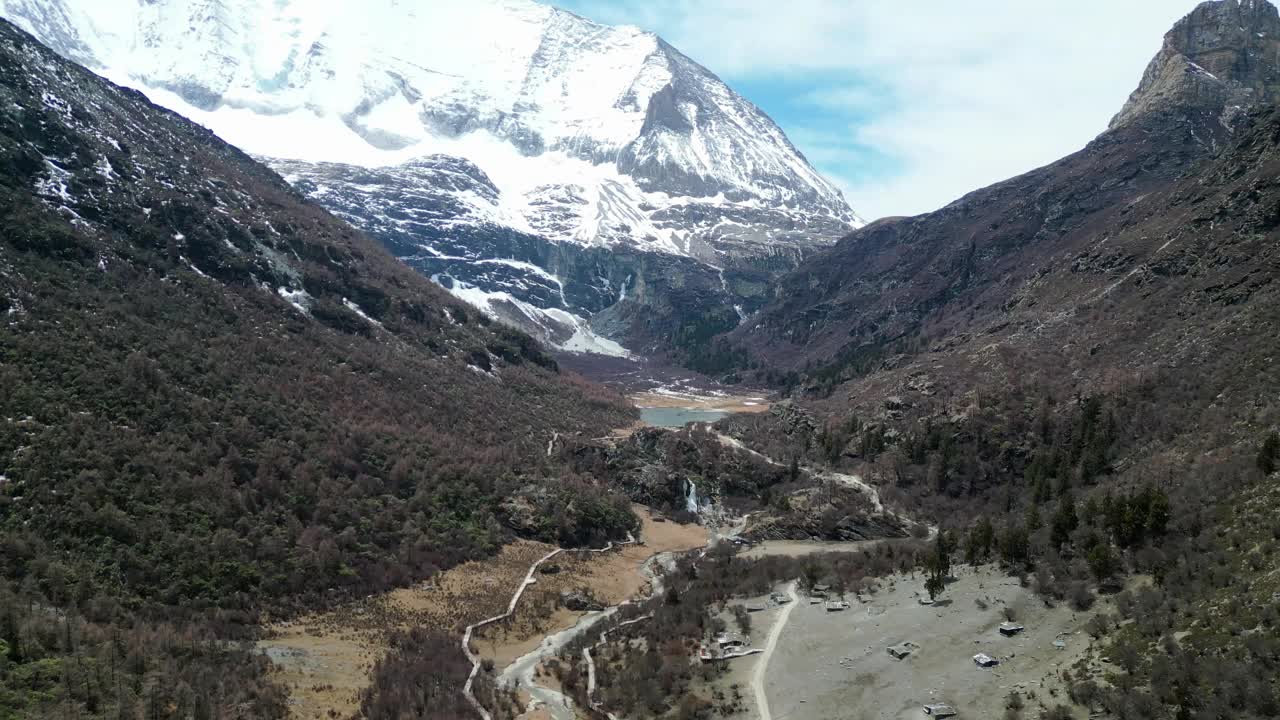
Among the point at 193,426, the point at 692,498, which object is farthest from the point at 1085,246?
the point at 193,426

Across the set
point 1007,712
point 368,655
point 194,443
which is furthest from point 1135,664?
point 194,443

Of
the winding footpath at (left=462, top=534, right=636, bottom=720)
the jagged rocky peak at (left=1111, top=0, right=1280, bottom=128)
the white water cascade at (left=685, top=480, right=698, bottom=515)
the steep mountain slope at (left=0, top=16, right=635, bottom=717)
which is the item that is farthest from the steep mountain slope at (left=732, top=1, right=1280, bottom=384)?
the steep mountain slope at (left=0, top=16, right=635, bottom=717)

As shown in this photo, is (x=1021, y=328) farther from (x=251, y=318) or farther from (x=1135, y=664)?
(x=251, y=318)

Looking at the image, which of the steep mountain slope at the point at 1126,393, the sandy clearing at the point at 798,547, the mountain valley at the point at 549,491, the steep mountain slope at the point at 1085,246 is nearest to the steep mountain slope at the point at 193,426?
the mountain valley at the point at 549,491

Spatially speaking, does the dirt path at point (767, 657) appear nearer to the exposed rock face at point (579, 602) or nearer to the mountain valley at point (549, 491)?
the mountain valley at point (549, 491)

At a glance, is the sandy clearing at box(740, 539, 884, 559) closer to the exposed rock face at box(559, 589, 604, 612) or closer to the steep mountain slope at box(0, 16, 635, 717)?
the steep mountain slope at box(0, 16, 635, 717)
